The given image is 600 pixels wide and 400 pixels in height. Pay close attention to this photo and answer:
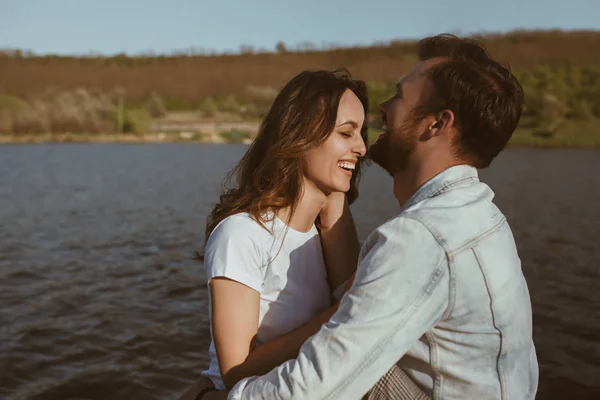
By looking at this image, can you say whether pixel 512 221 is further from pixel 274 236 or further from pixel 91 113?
pixel 91 113

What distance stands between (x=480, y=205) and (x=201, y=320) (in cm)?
570

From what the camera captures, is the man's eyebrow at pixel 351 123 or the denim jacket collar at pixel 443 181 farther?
the man's eyebrow at pixel 351 123

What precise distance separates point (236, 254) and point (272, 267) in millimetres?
228

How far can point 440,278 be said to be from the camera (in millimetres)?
1760

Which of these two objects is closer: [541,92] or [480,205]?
[480,205]

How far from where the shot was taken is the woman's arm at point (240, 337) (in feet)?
7.10

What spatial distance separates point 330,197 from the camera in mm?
2809

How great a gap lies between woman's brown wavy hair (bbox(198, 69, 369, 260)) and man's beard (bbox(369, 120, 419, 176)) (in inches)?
13.3

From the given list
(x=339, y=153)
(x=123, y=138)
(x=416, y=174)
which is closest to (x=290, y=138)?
(x=339, y=153)

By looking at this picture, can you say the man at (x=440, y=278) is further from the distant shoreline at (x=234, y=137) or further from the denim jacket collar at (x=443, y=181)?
the distant shoreline at (x=234, y=137)

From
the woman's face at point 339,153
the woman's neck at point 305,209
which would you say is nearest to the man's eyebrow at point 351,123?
the woman's face at point 339,153

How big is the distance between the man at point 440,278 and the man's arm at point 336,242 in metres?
0.67

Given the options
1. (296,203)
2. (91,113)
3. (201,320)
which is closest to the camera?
(296,203)

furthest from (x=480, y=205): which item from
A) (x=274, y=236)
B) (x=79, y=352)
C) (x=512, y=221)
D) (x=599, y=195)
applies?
(x=599, y=195)
